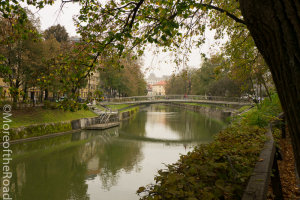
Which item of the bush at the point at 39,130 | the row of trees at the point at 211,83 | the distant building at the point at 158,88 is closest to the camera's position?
the bush at the point at 39,130

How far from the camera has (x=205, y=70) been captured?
1473 inches

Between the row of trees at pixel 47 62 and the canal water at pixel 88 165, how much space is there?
2.81 meters

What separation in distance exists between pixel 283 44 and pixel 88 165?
36.5ft

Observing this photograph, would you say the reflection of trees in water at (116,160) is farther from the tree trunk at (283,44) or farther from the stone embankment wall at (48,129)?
the tree trunk at (283,44)

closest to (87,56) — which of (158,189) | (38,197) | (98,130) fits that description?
(158,189)

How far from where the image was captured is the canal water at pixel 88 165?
806 centimetres

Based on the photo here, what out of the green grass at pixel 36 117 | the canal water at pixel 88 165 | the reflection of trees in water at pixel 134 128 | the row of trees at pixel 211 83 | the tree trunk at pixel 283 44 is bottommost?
the canal water at pixel 88 165

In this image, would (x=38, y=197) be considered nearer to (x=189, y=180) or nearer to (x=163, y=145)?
(x=189, y=180)

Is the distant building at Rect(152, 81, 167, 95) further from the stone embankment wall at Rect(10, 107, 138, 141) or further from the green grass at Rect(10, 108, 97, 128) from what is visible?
the green grass at Rect(10, 108, 97, 128)

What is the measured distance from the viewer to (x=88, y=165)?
11.0 metres

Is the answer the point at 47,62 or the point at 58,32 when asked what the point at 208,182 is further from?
the point at 58,32

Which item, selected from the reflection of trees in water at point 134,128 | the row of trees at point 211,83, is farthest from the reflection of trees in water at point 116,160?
the row of trees at point 211,83

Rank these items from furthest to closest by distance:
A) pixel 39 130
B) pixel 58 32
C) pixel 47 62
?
pixel 58 32, pixel 39 130, pixel 47 62

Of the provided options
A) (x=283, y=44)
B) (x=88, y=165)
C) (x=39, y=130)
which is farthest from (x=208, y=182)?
(x=39, y=130)
